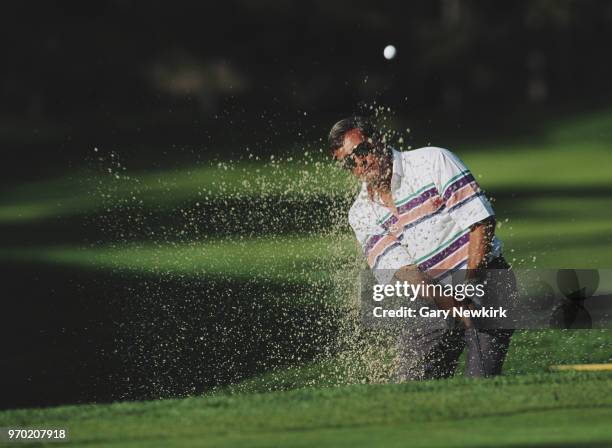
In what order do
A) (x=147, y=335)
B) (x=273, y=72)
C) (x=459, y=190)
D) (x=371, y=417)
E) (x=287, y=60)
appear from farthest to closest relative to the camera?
(x=287, y=60) < (x=273, y=72) < (x=147, y=335) < (x=459, y=190) < (x=371, y=417)

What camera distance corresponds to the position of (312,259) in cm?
1255

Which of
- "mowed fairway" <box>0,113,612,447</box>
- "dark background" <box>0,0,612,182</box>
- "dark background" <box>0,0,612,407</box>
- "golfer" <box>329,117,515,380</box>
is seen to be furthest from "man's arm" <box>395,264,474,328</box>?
"dark background" <box>0,0,612,182</box>

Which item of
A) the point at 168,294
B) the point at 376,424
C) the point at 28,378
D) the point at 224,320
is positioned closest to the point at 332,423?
Result: the point at 376,424

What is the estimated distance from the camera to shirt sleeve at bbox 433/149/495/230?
6.52 meters

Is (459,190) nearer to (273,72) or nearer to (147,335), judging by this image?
(147,335)

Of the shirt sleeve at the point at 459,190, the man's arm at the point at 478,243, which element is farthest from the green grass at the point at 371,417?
the shirt sleeve at the point at 459,190

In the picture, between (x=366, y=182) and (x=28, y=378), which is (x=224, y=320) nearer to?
(x=28, y=378)

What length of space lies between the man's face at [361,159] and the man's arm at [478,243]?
477mm

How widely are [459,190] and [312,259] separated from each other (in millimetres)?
6070

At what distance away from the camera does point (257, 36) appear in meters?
36.1

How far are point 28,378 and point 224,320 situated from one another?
1.71m

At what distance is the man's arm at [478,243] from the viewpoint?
6.57 metres

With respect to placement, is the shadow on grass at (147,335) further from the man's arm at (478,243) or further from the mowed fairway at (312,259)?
the man's arm at (478,243)

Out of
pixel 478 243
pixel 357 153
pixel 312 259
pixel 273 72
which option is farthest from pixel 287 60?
pixel 478 243
